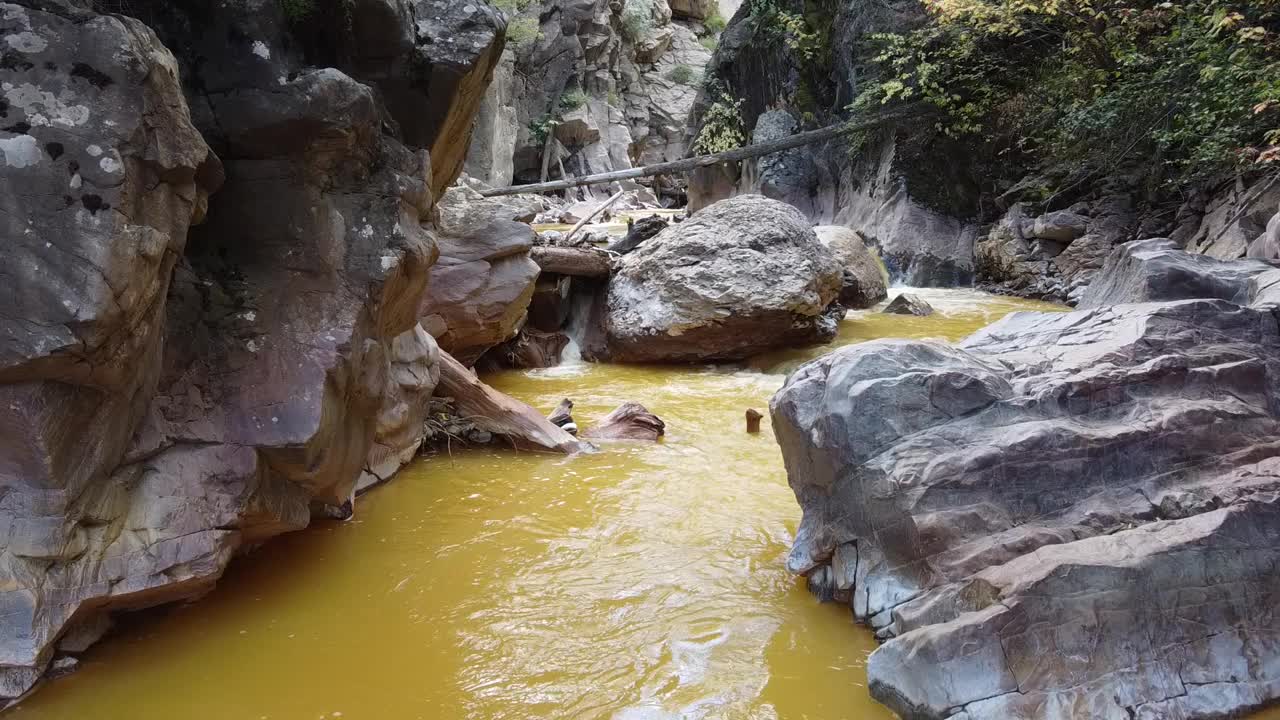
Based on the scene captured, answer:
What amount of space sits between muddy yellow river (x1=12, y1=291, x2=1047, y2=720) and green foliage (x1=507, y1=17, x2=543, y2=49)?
26675 mm

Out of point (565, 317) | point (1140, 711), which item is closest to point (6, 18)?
point (1140, 711)

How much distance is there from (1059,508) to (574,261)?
22.1 feet

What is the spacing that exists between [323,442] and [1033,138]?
1231 centimetres

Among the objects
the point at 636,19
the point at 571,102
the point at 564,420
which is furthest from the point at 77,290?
the point at 636,19

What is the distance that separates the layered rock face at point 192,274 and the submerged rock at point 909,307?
7.23m

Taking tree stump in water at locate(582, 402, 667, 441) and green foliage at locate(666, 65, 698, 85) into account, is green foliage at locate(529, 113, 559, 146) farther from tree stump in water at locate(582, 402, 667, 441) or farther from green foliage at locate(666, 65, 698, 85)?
tree stump in water at locate(582, 402, 667, 441)

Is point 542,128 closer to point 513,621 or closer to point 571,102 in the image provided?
point 571,102

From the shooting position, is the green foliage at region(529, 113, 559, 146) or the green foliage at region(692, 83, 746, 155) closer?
the green foliage at region(692, 83, 746, 155)

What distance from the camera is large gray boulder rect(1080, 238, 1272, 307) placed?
4.12 m

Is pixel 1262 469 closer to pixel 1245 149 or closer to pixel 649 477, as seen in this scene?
pixel 649 477

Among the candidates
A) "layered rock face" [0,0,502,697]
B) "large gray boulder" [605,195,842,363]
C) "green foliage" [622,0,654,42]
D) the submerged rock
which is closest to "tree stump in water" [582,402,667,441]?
"layered rock face" [0,0,502,697]

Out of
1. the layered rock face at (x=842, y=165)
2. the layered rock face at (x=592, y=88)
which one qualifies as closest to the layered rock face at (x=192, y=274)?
the layered rock face at (x=842, y=165)

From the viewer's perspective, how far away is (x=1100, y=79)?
11.6 metres

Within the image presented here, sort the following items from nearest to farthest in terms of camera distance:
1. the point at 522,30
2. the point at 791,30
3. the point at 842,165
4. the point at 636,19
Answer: the point at 842,165 < the point at 791,30 < the point at 522,30 < the point at 636,19
